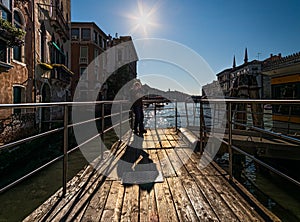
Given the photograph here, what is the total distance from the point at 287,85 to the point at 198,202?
26.7 ft

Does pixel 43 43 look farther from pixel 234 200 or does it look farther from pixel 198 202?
pixel 234 200

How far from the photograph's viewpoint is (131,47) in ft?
132

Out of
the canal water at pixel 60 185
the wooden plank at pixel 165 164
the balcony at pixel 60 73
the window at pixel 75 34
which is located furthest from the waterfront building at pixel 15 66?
the window at pixel 75 34

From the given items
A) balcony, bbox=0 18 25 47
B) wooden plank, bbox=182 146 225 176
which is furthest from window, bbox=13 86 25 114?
wooden plank, bbox=182 146 225 176

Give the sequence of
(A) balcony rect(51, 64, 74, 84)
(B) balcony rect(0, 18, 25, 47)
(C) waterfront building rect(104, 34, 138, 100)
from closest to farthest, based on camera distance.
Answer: (B) balcony rect(0, 18, 25, 47) < (A) balcony rect(51, 64, 74, 84) < (C) waterfront building rect(104, 34, 138, 100)

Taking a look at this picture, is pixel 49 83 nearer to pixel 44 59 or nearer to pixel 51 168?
pixel 44 59

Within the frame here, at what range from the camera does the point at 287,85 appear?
26.7 feet

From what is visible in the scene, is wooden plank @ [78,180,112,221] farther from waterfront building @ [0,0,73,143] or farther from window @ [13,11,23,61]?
A: window @ [13,11,23,61]

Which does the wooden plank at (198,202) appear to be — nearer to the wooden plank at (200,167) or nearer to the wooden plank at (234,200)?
the wooden plank at (234,200)

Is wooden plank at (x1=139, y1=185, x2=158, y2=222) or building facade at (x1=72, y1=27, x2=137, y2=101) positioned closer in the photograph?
wooden plank at (x1=139, y1=185, x2=158, y2=222)

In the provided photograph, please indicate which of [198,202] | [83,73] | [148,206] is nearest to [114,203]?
[148,206]

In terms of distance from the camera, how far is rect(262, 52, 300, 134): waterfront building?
7348 mm

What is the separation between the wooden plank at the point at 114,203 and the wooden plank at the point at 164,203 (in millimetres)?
354

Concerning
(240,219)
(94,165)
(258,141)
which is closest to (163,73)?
(258,141)
